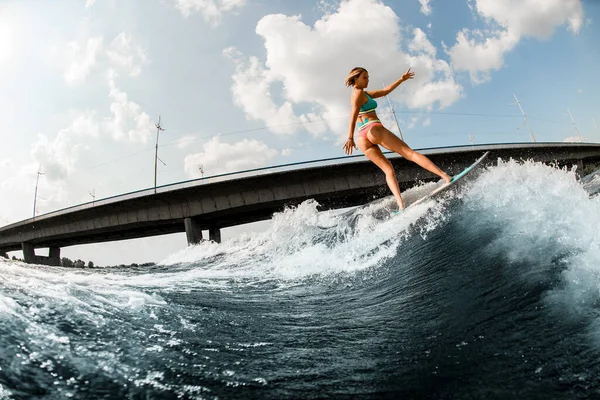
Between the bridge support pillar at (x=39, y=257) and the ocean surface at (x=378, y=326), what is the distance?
136ft

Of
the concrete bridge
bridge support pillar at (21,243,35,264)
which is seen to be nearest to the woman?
the concrete bridge

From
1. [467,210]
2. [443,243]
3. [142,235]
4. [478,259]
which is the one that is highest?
[142,235]

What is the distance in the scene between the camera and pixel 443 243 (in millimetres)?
3791

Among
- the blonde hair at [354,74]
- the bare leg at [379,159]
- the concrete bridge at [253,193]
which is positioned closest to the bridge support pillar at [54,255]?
the concrete bridge at [253,193]

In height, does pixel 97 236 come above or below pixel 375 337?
above

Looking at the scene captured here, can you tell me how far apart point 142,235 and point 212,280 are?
3651 cm

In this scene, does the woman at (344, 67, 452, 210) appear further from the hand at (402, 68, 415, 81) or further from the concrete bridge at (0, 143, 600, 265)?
the concrete bridge at (0, 143, 600, 265)

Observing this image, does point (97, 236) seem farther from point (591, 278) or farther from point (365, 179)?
point (591, 278)

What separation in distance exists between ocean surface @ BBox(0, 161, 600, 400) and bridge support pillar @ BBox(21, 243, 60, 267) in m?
41.6

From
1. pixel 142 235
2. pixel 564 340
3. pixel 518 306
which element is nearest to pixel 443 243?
pixel 518 306

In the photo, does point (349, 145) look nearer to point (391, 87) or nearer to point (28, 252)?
point (391, 87)

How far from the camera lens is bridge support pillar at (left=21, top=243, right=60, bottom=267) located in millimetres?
37625

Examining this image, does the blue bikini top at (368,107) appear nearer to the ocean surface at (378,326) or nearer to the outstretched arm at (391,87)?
the outstretched arm at (391,87)

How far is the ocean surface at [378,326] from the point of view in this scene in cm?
144
